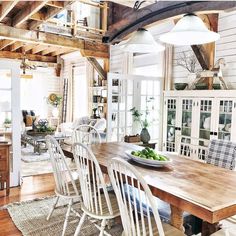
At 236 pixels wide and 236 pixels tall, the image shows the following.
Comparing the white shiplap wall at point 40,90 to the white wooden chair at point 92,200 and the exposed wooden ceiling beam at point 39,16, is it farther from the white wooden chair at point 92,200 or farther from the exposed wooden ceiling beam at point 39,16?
the white wooden chair at point 92,200

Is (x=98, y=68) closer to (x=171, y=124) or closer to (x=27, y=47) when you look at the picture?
(x=27, y=47)

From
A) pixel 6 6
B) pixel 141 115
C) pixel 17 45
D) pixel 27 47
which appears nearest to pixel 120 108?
pixel 141 115

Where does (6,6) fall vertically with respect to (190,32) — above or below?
above

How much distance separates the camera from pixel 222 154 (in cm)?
276

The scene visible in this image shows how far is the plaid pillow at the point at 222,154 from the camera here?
8.79 feet

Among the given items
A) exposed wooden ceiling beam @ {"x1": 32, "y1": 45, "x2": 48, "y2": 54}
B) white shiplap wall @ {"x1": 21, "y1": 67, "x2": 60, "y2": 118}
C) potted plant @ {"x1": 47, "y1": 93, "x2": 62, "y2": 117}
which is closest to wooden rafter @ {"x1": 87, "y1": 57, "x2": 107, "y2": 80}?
exposed wooden ceiling beam @ {"x1": 32, "y1": 45, "x2": 48, "y2": 54}

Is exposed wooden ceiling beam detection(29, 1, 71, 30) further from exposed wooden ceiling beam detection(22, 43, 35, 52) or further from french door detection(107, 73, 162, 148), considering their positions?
exposed wooden ceiling beam detection(22, 43, 35, 52)

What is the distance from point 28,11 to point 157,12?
2758 mm

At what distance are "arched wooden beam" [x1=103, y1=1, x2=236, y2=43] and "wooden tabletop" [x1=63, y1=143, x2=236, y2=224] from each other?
1.16 meters

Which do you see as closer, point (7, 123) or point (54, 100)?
point (7, 123)

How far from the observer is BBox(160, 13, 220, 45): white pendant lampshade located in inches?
76.0

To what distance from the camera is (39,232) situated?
2594 mm

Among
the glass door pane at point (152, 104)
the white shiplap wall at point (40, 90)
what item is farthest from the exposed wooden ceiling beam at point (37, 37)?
the white shiplap wall at point (40, 90)

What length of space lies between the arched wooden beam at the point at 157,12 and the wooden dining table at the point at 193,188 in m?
1.16
